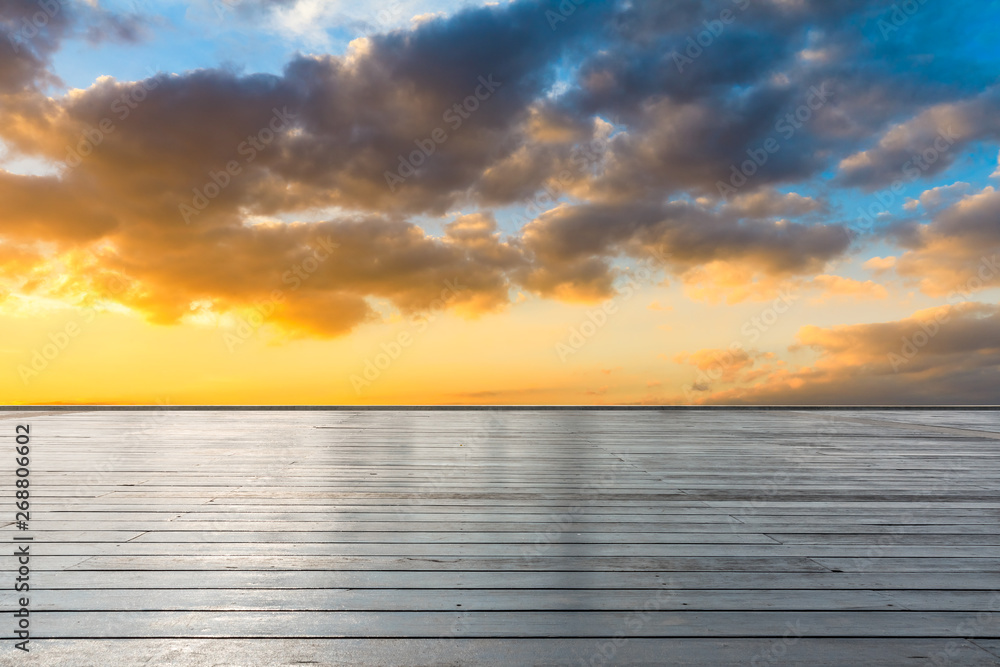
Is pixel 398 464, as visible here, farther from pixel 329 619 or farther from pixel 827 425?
pixel 827 425

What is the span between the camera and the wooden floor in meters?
1.63

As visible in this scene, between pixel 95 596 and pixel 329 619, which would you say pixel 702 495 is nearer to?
pixel 329 619

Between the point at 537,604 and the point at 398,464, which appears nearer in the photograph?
the point at 537,604

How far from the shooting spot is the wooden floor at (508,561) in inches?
64.3

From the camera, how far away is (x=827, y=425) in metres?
8.95

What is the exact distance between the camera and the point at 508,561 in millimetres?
2287

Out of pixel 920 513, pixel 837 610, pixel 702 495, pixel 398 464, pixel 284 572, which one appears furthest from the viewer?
pixel 398 464

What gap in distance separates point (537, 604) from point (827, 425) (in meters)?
8.31

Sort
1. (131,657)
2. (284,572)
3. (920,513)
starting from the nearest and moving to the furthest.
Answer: (131,657)
(284,572)
(920,513)

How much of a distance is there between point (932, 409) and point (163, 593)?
1438cm

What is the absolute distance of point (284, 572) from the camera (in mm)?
2146

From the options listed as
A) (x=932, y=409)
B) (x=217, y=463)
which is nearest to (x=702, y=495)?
(x=217, y=463)

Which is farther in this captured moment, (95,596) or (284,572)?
(284,572)

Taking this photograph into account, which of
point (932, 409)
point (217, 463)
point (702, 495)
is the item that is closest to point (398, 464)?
point (217, 463)
